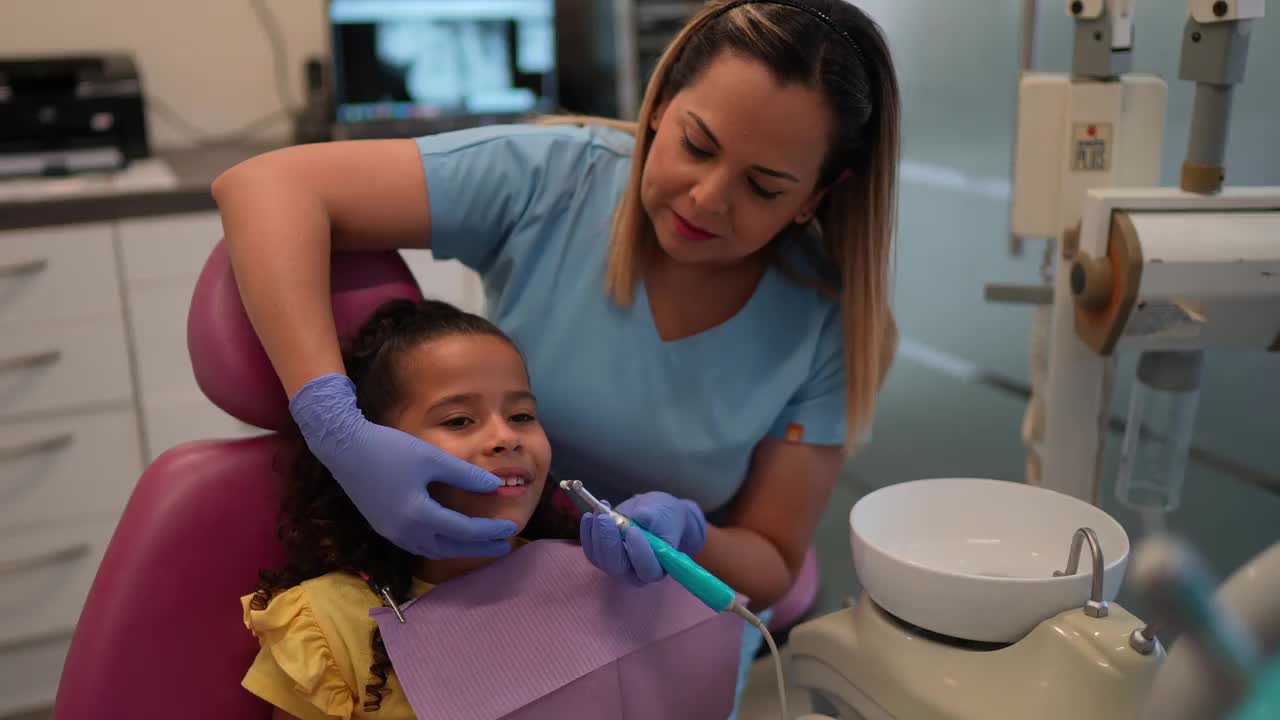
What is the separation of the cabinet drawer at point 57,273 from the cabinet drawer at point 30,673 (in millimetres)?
656

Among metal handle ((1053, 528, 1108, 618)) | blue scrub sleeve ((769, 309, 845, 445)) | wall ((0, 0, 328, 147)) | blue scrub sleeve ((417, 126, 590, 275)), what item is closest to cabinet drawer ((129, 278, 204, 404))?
wall ((0, 0, 328, 147))

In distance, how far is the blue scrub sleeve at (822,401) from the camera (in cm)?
131

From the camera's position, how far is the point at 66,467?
226cm

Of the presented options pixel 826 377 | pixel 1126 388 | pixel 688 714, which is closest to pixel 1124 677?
pixel 688 714

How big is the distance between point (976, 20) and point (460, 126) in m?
1.23

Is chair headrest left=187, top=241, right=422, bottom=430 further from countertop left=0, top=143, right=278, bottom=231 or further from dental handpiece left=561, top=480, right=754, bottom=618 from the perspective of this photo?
countertop left=0, top=143, right=278, bottom=231

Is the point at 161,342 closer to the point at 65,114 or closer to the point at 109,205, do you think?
the point at 109,205

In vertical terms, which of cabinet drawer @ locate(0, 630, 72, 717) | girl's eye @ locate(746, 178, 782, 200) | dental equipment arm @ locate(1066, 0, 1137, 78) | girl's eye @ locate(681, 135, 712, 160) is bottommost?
cabinet drawer @ locate(0, 630, 72, 717)

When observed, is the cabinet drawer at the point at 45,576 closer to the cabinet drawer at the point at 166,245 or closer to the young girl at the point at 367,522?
the cabinet drawer at the point at 166,245

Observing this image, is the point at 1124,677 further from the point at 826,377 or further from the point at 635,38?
the point at 635,38

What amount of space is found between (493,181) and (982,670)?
2.44 ft

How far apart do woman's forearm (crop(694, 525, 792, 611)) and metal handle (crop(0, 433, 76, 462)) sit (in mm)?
1553

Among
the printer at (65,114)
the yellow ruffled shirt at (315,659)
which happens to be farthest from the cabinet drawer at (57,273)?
the yellow ruffled shirt at (315,659)

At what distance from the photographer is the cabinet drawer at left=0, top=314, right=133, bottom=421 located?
2.19 metres
